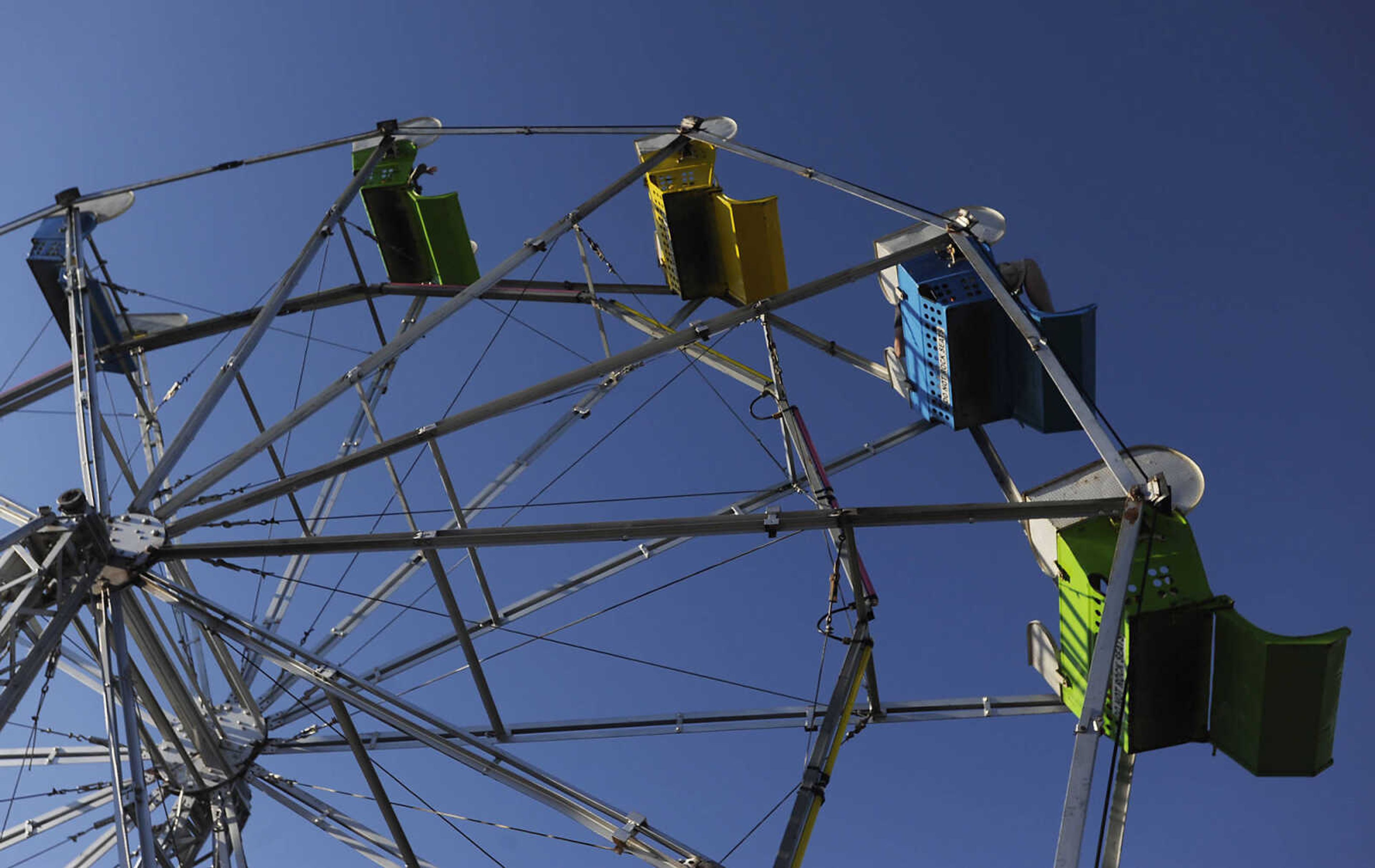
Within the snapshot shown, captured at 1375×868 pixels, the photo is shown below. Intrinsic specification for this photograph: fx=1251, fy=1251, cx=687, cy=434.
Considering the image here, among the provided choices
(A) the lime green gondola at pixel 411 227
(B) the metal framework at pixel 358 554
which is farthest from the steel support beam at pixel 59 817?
(A) the lime green gondola at pixel 411 227

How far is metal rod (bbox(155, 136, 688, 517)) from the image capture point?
1636 cm

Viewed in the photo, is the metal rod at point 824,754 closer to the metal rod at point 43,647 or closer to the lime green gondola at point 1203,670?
the lime green gondola at point 1203,670

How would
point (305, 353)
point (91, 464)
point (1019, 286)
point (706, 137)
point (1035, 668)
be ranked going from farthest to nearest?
point (305, 353) < point (706, 137) < point (1019, 286) < point (1035, 668) < point (91, 464)

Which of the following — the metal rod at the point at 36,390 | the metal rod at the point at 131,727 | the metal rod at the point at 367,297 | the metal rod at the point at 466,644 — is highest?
the metal rod at the point at 367,297

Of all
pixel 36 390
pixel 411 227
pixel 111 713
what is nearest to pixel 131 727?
pixel 111 713

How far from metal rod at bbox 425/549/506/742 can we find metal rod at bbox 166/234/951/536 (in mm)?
1641

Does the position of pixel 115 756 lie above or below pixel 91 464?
below

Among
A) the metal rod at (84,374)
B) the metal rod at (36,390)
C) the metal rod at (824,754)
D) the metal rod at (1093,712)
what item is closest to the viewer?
the metal rod at (1093,712)

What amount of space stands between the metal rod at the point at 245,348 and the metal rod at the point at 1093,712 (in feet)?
37.8

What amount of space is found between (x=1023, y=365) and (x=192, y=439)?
44.4 feet

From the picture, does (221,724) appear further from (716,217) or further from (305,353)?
(716,217)

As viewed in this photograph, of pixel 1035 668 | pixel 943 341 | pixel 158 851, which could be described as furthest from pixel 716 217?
pixel 158 851

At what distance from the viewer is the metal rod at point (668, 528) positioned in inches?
564

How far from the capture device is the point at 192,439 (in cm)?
1688
